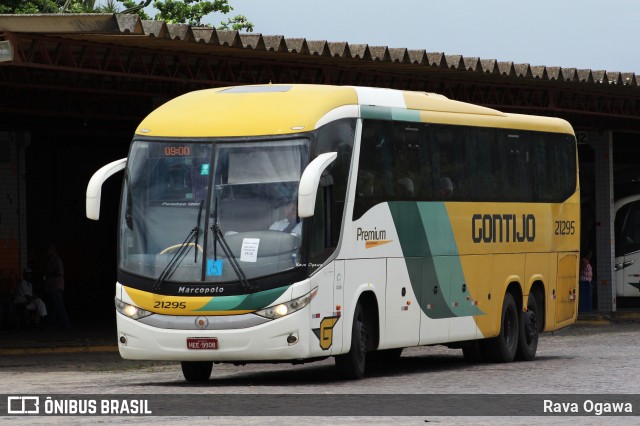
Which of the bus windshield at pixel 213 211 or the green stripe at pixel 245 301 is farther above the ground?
the bus windshield at pixel 213 211

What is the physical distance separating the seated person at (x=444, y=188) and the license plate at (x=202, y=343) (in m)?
4.77

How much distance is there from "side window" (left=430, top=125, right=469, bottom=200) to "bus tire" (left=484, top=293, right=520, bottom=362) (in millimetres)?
2171

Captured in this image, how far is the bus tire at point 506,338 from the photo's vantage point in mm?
21781

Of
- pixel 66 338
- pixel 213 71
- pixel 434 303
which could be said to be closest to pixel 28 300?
pixel 66 338

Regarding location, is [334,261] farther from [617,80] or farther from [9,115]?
[9,115]

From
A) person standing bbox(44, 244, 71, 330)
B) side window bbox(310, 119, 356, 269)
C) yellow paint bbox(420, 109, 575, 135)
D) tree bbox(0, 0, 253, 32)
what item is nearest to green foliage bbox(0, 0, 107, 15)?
tree bbox(0, 0, 253, 32)

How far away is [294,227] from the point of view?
16.7 meters

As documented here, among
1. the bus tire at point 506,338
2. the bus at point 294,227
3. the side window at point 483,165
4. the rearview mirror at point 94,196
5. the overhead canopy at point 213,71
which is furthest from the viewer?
the overhead canopy at point 213,71

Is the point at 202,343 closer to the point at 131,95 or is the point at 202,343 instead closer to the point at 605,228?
the point at 131,95

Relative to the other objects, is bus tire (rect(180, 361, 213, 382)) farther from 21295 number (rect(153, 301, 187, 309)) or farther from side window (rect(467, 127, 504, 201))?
side window (rect(467, 127, 504, 201))

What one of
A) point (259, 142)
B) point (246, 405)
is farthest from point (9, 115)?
point (246, 405)

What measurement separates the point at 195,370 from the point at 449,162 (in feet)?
15.2

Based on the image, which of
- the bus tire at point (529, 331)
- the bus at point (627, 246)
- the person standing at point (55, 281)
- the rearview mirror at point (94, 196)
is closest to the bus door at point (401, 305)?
the bus tire at point (529, 331)

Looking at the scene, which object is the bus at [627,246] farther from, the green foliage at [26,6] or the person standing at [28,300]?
the green foliage at [26,6]
